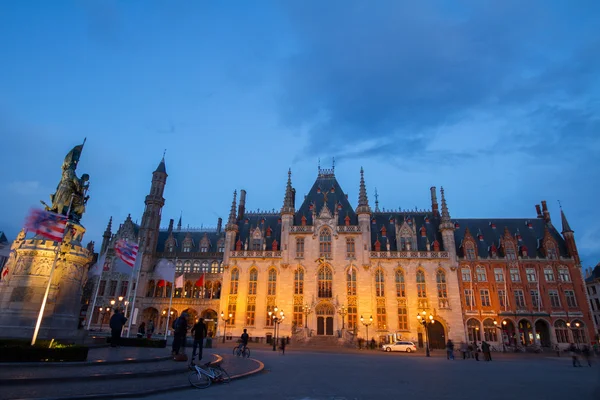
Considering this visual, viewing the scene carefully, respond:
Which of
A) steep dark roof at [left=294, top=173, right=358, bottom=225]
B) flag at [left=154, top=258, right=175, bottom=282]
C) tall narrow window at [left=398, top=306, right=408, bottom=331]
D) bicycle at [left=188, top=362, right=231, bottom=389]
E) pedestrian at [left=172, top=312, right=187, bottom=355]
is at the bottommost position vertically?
bicycle at [left=188, top=362, right=231, bottom=389]

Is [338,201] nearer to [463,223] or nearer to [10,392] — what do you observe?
[463,223]

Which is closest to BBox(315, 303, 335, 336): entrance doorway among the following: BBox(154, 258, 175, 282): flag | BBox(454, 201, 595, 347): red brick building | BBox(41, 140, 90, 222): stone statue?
BBox(454, 201, 595, 347): red brick building

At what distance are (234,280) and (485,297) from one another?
33623 millimetres

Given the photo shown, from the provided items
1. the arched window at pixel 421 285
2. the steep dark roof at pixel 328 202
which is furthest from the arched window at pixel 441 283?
the steep dark roof at pixel 328 202

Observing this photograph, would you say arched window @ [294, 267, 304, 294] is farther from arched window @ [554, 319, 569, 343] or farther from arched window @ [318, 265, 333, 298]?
arched window @ [554, 319, 569, 343]

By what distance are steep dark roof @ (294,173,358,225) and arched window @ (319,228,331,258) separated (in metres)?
2.50

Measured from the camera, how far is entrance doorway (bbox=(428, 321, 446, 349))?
4270cm

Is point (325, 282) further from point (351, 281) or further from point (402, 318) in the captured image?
point (402, 318)

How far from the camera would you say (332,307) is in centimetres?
4447

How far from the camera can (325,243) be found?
48156 millimetres

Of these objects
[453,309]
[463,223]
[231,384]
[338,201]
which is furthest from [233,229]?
[231,384]

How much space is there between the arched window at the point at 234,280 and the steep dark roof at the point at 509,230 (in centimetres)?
3126

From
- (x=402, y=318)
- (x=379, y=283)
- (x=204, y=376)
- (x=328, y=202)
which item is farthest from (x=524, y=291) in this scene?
(x=204, y=376)

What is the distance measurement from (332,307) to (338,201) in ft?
53.9
